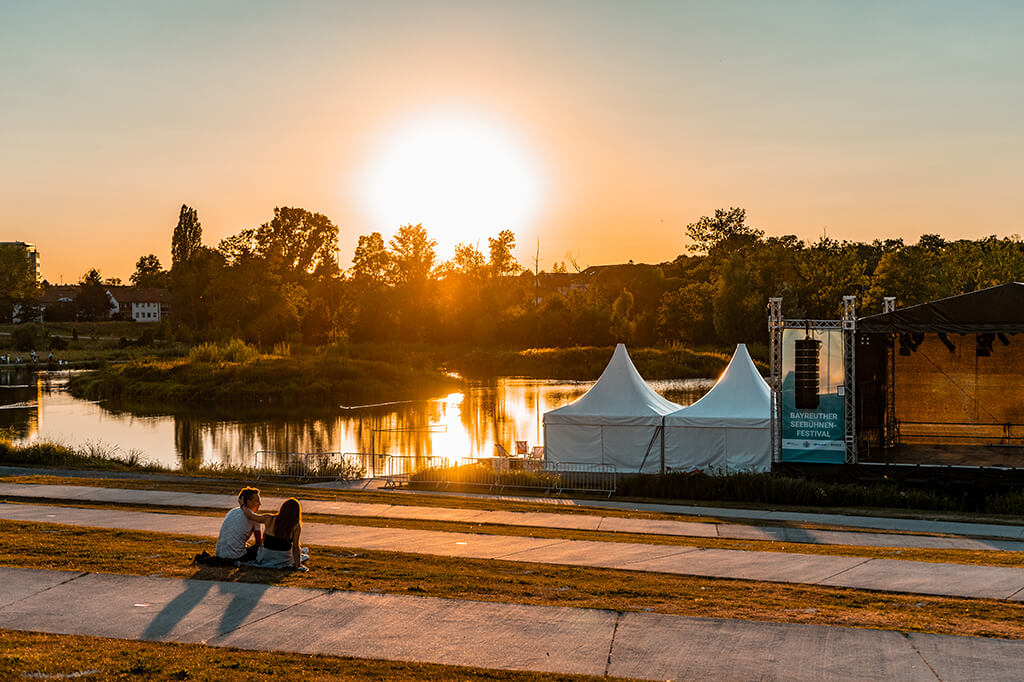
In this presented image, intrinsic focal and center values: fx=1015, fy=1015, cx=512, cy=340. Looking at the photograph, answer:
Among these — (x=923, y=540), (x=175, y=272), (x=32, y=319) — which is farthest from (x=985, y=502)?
(x=32, y=319)

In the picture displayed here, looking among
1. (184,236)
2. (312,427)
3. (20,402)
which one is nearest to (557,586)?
(312,427)

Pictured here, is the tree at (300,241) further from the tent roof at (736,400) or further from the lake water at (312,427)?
the tent roof at (736,400)

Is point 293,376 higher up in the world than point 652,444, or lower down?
higher up

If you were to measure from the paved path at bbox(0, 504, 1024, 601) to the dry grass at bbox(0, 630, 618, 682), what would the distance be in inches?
190

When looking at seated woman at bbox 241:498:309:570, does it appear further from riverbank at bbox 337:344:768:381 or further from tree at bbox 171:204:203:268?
tree at bbox 171:204:203:268

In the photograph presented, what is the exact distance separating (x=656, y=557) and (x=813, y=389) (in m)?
13.1

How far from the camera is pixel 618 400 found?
2995 cm

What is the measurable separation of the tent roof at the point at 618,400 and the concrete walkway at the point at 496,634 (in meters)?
19.6

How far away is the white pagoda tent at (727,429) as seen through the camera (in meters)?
28.3

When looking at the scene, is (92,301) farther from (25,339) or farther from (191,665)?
(191,665)

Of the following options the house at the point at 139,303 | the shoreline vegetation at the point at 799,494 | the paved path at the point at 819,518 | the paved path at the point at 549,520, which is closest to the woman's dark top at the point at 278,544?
the paved path at the point at 549,520

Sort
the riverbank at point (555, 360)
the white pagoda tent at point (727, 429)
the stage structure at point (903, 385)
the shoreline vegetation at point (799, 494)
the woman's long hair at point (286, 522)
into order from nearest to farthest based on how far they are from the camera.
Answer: the woman's long hair at point (286, 522), the shoreline vegetation at point (799, 494), the stage structure at point (903, 385), the white pagoda tent at point (727, 429), the riverbank at point (555, 360)

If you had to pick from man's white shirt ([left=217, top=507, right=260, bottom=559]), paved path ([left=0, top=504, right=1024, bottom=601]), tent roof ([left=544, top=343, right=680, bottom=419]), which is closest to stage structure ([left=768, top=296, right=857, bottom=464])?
tent roof ([left=544, top=343, right=680, bottom=419])

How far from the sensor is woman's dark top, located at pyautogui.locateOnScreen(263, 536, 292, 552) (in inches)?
460
